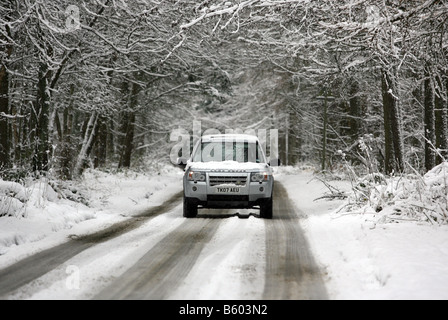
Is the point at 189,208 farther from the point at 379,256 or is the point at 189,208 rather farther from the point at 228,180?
the point at 379,256

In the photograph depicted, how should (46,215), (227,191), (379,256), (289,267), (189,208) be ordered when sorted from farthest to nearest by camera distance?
(189,208) → (227,191) → (46,215) → (379,256) → (289,267)

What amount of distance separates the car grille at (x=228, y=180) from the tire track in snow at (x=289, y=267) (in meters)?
1.15

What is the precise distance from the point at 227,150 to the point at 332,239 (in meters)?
4.16

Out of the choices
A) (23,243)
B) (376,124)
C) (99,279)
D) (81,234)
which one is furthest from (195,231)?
(376,124)

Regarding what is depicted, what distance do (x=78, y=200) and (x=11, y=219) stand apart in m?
3.25

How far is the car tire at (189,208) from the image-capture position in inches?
400

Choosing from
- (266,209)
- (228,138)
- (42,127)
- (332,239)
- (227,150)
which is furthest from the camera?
(42,127)

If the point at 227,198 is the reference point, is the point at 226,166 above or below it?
above

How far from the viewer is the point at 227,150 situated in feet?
35.4

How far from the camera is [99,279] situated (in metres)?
4.96

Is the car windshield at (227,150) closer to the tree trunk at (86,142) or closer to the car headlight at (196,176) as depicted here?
the car headlight at (196,176)

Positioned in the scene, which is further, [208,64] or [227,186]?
[208,64]

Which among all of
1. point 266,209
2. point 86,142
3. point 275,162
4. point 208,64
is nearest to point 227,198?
point 266,209

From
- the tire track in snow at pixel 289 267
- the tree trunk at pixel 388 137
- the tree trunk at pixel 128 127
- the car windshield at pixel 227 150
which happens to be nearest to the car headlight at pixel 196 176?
the car windshield at pixel 227 150
